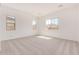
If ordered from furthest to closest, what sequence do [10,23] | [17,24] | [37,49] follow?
[17,24], [10,23], [37,49]

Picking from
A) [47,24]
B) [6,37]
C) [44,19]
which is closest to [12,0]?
[6,37]

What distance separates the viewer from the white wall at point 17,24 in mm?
5660

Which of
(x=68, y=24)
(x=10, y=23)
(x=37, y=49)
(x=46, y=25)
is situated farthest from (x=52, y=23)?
(x=37, y=49)

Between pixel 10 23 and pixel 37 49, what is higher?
pixel 10 23

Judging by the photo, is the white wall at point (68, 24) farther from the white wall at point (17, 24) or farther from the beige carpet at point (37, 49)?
the white wall at point (17, 24)

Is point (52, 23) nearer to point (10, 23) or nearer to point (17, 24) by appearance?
point (17, 24)

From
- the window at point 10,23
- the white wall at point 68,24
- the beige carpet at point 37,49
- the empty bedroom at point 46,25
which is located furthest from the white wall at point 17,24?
the white wall at point 68,24

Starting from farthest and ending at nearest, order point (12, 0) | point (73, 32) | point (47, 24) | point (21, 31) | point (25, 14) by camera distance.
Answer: point (47, 24)
point (25, 14)
point (21, 31)
point (73, 32)
point (12, 0)

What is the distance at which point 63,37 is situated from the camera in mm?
6684

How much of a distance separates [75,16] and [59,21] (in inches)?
67.1

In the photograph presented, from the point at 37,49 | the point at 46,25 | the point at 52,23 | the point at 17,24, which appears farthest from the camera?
the point at 46,25

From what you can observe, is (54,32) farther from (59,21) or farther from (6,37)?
(6,37)

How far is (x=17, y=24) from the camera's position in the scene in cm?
682

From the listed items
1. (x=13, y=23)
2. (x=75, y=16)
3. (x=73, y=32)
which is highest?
(x=75, y=16)
